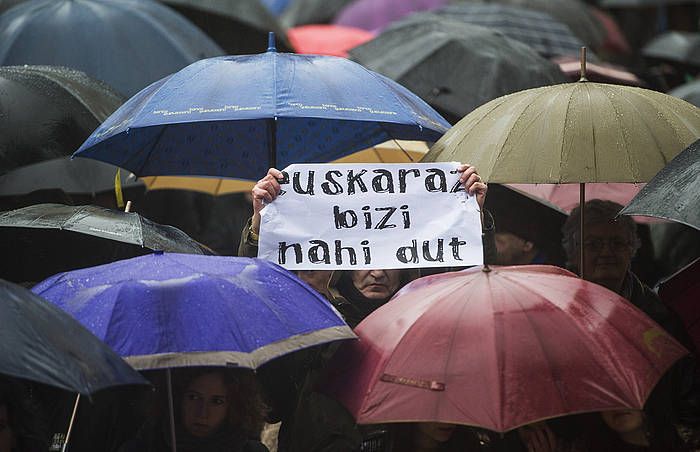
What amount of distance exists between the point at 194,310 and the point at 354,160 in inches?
117

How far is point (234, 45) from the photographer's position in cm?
1248

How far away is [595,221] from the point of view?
7.86 meters

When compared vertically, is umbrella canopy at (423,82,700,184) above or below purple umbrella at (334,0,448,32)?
below

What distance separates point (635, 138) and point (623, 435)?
134cm

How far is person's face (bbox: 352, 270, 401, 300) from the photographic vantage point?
7465 millimetres

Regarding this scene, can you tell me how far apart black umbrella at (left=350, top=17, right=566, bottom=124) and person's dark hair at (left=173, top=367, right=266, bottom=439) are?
362cm

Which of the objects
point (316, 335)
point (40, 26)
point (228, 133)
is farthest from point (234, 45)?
point (316, 335)

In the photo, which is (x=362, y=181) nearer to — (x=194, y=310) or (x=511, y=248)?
(x=194, y=310)

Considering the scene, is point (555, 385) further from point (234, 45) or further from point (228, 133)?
point (234, 45)

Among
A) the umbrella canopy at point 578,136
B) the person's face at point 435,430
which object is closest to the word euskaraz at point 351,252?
the umbrella canopy at point 578,136

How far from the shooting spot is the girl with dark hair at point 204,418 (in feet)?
20.8

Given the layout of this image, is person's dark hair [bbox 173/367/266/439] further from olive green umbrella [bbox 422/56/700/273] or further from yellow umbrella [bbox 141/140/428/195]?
yellow umbrella [bbox 141/140/428/195]

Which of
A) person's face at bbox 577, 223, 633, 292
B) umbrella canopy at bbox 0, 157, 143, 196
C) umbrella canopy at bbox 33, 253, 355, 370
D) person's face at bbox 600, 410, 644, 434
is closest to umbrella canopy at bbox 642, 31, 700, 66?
person's face at bbox 577, 223, 633, 292

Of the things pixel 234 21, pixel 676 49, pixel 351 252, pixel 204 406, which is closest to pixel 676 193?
pixel 351 252
